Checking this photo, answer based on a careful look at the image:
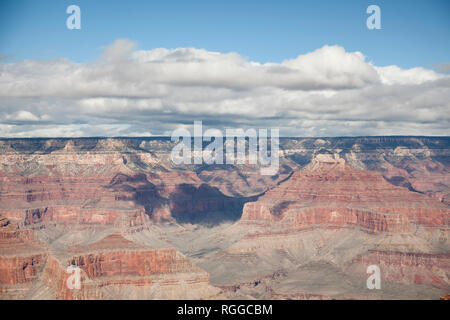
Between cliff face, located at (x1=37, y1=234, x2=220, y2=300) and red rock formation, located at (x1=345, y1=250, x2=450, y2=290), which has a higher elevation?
cliff face, located at (x1=37, y1=234, x2=220, y2=300)

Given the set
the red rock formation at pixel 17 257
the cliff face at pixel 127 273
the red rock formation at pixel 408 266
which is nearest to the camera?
the cliff face at pixel 127 273

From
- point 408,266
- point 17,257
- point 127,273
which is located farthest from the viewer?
point 408,266

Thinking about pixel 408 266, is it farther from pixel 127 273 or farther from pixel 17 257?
pixel 17 257

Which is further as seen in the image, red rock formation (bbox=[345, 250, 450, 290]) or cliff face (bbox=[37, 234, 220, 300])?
red rock formation (bbox=[345, 250, 450, 290])

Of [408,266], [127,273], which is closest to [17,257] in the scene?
[127,273]

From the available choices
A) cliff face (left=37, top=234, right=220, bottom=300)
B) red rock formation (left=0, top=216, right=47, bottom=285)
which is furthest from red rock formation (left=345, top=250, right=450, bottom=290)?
red rock formation (left=0, top=216, right=47, bottom=285)

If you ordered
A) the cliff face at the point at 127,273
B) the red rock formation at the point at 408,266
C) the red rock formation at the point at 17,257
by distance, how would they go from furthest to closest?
1. the red rock formation at the point at 408,266
2. the red rock formation at the point at 17,257
3. the cliff face at the point at 127,273

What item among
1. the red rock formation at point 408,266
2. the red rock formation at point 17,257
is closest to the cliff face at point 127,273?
the red rock formation at point 17,257

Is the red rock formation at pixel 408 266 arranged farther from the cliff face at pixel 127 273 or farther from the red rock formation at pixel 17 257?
the red rock formation at pixel 17 257

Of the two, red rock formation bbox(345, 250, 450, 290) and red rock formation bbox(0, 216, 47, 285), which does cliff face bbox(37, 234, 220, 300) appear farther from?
red rock formation bbox(345, 250, 450, 290)

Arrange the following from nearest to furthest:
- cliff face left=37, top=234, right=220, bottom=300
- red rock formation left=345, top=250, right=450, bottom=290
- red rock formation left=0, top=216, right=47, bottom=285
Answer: cliff face left=37, top=234, right=220, bottom=300 < red rock formation left=0, top=216, right=47, bottom=285 < red rock formation left=345, top=250, right=450, bottom=290

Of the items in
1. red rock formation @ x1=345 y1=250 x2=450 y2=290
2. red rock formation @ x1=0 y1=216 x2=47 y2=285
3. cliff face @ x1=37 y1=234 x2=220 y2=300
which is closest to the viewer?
cliff face @ x1=37 y1=234 x2=220 y2=300
